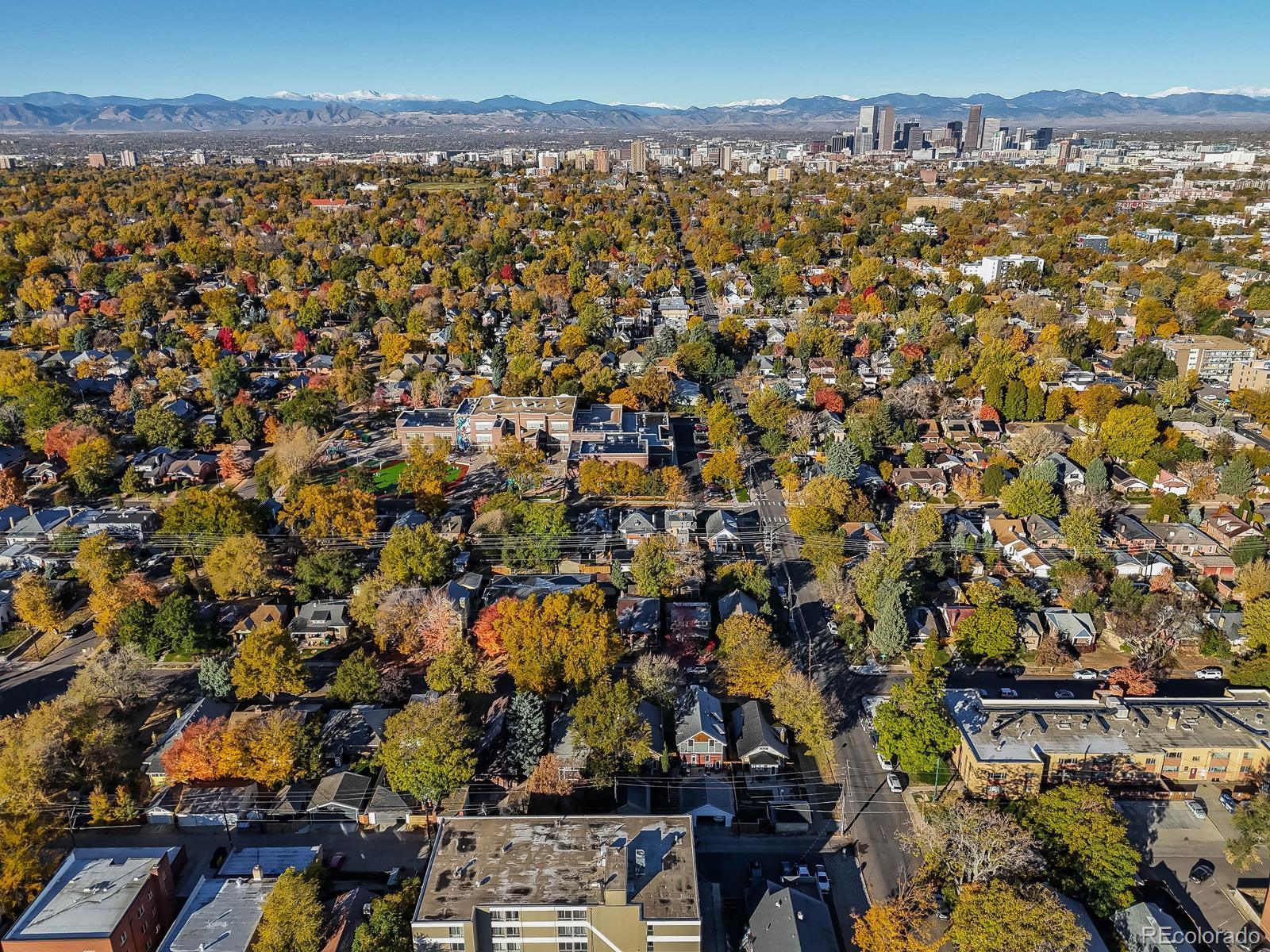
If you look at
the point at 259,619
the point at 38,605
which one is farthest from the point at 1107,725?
the point at 38,605

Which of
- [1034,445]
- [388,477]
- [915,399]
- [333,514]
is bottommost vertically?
[388,477]

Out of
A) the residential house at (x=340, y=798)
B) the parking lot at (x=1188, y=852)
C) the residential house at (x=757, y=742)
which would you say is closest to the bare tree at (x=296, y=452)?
the residential house at (x=340, y=798)

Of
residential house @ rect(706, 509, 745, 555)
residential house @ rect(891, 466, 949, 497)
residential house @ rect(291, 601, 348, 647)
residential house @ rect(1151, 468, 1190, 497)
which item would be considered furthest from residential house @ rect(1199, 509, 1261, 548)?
residential house @ rect(291, 601, 348, 647)

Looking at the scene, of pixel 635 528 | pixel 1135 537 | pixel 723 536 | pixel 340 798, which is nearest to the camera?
pixel 340 798

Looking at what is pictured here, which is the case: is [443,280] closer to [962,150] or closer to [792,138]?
[962,150]

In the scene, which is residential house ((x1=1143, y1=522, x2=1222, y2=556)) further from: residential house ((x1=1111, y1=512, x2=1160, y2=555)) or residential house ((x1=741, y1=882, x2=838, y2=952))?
residential house ((x1=741, y1=882, x2=838, y2=952))

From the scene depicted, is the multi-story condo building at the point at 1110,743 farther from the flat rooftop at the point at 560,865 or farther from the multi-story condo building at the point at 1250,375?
the multi-story condo building at the point at 1250,375

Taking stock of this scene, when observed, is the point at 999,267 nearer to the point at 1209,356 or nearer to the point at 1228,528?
the point at 1209,356
